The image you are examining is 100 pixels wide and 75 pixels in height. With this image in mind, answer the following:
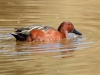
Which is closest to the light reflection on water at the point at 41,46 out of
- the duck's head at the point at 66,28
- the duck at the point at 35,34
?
the duck at the point at 35,34

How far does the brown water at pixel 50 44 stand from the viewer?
8.41m

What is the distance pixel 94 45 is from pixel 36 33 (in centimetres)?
142

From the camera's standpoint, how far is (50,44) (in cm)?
1059

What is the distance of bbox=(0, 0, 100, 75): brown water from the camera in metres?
8.41

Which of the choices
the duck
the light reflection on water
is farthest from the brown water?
the duck

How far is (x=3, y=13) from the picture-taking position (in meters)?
14.7

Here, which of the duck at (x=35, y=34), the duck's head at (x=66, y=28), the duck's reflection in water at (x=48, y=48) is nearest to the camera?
the duck's reflection in water at (x=48, y=48)

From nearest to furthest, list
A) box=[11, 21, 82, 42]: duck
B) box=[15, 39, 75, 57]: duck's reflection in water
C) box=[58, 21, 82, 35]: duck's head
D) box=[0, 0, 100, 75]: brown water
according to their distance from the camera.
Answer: box=[0, 0, 100, 75]: brown water < box=[15, 39, 75, 57]: duck's reflection in water < box=[11, 21, 82, 42]: duck < box=[58, 21, 82, 35]: duck's head

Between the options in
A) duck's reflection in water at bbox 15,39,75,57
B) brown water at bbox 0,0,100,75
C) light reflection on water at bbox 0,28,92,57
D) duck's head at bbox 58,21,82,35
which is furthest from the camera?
duck's head at bbox 58,21,82,35

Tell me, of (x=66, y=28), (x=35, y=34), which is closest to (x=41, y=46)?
(x=35, y=34)

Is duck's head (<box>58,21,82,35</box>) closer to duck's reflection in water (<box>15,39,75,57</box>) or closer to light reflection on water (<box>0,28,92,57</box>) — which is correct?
light reflection on water (<box>0,28,92,57</box>)

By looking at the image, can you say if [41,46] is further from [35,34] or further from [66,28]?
[66,28]

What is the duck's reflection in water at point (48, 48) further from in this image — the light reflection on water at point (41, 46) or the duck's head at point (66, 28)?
the duck's head at point (66, 28)

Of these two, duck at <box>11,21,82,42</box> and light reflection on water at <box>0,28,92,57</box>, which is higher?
duck at <box>11,21,82,42</box>
